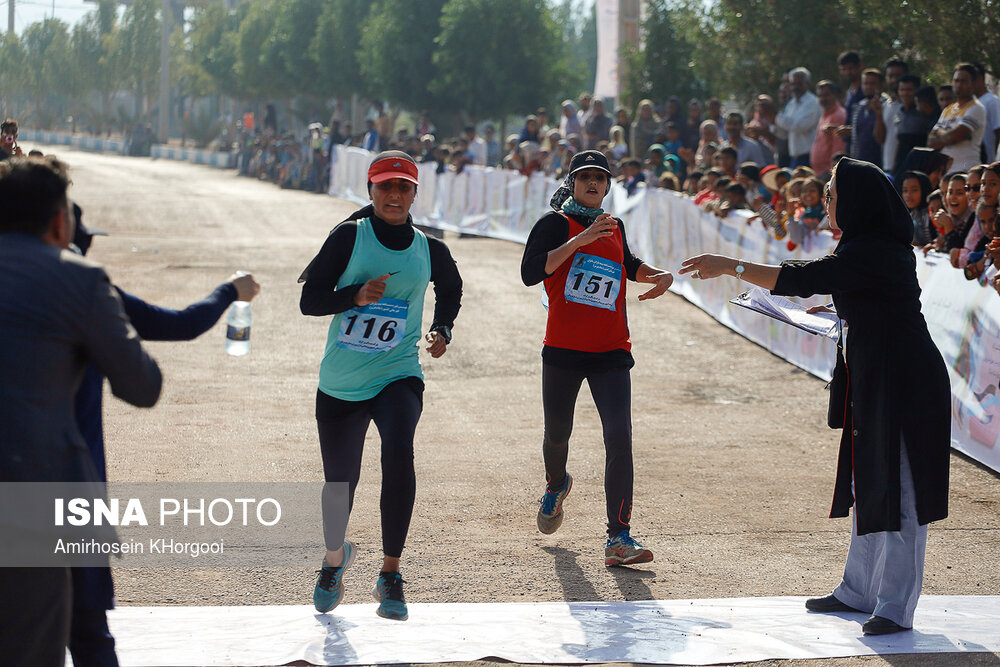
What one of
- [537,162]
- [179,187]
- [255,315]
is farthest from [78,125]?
[255,315]

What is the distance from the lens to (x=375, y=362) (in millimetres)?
5359

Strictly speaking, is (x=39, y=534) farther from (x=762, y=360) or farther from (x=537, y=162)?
Result: (x=537, y=162)

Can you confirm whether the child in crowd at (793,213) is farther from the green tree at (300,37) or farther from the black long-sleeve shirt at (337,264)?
the green tree at (300,37)

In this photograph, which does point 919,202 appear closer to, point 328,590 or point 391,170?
point 391,170

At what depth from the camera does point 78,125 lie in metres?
83.2

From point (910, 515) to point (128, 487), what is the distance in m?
4.65

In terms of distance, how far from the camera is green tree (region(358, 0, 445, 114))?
4147cm

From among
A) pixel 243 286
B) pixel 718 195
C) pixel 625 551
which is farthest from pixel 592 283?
pixel 718 195

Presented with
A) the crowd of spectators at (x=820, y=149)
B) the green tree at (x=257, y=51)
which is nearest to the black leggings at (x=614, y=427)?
the crowd of spectators at (x=820, y=149)

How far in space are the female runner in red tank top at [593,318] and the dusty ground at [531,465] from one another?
46 cm

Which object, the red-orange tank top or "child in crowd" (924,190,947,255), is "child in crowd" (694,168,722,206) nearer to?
"child in crowd" (924,190,947,255)

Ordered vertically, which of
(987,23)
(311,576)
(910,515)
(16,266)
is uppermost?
(987,23)

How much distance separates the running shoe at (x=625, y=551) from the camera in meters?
6.09

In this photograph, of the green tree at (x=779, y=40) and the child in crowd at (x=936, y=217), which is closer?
the child in crowd at (x=936, y=217)
